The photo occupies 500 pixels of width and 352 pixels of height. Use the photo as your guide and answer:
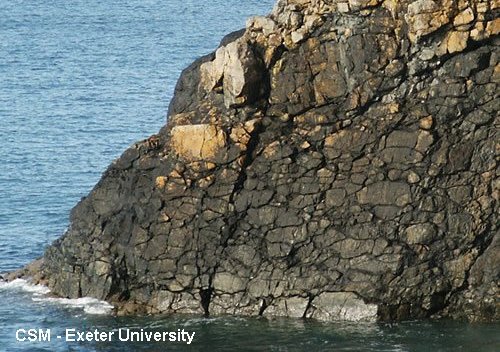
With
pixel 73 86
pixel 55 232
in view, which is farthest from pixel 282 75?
pixel 73 86

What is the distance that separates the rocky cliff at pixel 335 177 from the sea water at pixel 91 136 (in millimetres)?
1134

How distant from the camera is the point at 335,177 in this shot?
139 ft

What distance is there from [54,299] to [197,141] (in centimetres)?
736

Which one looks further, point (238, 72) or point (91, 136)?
point (91, 136)

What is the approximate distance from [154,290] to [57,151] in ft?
84.3

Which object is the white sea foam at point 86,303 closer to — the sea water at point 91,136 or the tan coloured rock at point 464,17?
the sea water at point 91,136

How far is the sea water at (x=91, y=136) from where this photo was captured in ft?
132

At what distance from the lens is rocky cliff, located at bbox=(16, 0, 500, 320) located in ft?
136

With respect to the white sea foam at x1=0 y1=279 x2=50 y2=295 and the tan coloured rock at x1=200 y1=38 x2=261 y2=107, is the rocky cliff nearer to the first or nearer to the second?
the tan coloured rock at x1=200 y1=38 x2=261 y2=107

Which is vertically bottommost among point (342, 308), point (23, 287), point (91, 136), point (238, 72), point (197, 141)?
point (342, 308)

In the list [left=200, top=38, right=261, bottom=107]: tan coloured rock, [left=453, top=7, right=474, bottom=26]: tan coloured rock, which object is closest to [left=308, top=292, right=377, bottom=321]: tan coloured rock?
[left=200, top=38, right=261, bottom=107]: tan coloured rock

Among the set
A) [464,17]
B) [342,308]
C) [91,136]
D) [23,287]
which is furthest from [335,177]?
[91,136]

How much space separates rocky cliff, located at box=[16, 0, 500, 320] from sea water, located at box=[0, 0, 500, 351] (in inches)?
44.7

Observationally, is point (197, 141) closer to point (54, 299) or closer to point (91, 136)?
point (54, 299)
